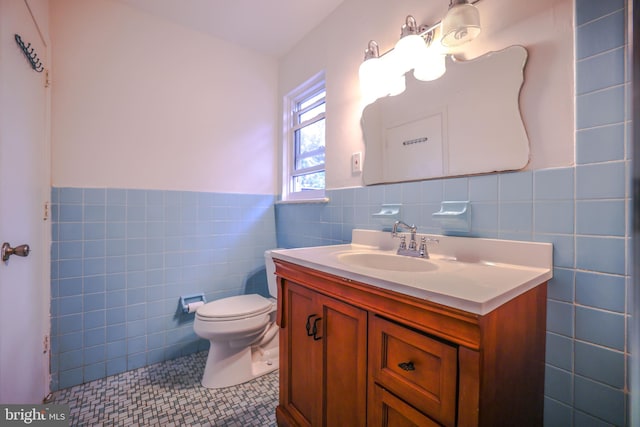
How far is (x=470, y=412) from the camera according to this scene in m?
0.58

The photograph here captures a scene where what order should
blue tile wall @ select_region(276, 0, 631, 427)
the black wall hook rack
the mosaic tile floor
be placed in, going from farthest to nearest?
the mosaic tile floor, the black wall hook rack, blue tile wall @ select_region(276, 0, 631, 427)

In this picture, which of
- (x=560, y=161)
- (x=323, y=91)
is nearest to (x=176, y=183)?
(x=323, y=91)

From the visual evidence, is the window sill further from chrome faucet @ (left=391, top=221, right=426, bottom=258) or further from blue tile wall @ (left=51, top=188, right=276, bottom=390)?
chrome faucet @ (left=391, top=221, right=426, bottom=258)

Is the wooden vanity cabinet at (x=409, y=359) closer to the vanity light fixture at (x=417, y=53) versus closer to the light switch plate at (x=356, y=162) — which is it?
the light switch plate at (x=356, y=162)

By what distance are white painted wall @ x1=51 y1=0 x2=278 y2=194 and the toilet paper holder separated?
766 mm

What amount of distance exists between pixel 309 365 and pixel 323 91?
1784mm

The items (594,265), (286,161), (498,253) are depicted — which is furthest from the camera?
(286,161)

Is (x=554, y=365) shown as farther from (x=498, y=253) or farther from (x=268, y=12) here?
(x=268, y=12)

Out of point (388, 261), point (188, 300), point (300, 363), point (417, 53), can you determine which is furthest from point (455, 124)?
point (188, 300)

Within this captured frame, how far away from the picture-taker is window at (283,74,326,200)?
199 centimetres

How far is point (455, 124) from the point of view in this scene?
1104mm

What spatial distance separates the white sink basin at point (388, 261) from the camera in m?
1.08

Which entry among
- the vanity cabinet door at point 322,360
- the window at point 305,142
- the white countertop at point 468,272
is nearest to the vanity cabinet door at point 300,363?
the vanity cabinet door at point 322,360

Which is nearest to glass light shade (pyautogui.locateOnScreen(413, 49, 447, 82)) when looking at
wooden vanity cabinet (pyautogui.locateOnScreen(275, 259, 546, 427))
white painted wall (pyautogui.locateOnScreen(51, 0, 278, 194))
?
wooden vanity cabinet (pyautogui.locateOnScreen(275, 259, 546, 427))
